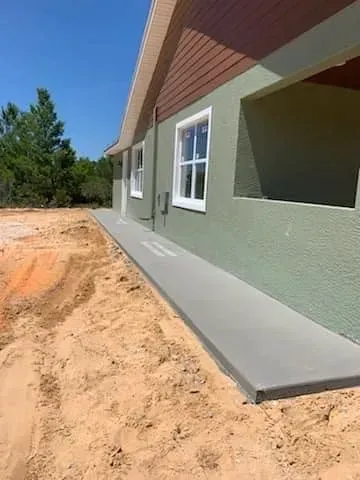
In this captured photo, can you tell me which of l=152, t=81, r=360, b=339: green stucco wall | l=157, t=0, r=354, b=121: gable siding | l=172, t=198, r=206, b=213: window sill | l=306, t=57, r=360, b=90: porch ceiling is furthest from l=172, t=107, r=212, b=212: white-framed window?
l=306, t=57, r=360, b=90: porch ceiling

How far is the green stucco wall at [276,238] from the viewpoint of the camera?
3.16 meters

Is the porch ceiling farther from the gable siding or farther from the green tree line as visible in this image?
the green tree line

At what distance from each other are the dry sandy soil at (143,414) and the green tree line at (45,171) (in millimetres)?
22825

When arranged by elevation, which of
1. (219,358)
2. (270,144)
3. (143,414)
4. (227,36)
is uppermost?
(227,36)

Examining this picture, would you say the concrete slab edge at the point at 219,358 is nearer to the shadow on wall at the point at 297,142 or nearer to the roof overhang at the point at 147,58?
the shadow on wall at the point at 297,142

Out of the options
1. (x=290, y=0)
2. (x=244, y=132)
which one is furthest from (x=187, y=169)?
(x=290, y=0)

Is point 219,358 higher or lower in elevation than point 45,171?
lower

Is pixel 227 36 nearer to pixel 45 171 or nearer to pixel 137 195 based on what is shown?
pixel 137 195

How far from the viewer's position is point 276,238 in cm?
414

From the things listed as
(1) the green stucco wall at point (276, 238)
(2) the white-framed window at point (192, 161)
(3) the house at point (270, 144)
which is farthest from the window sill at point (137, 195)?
(1) the green stucco wall at point (276, 238)

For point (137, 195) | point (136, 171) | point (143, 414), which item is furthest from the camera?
point (136, 171)

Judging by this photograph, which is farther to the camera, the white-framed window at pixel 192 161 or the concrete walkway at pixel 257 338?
the white-framed window at pixel 192 161

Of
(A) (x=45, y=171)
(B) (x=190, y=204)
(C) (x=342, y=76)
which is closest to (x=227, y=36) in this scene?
(C) (x=342, y=76)

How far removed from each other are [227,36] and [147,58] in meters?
4.68
